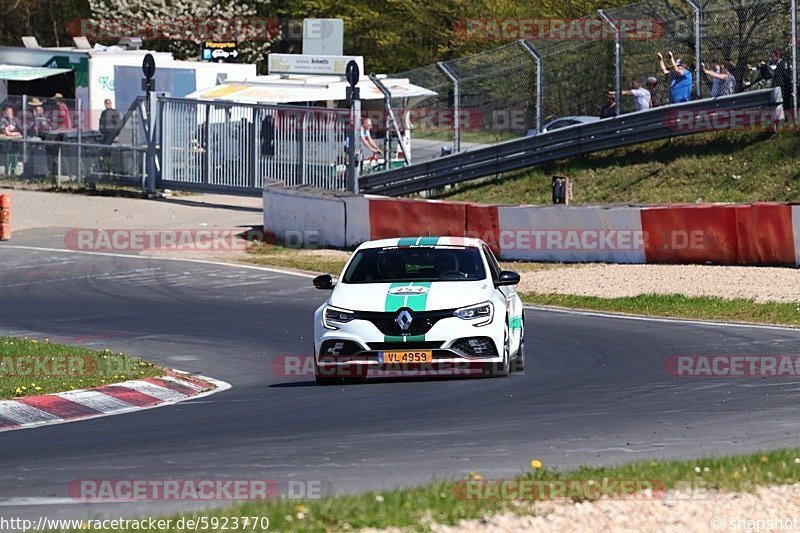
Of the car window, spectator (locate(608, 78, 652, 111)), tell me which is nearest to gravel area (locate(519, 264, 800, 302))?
the car window

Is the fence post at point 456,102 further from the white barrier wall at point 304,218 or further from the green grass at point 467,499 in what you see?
the green grass at point 467,499

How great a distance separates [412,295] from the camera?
42.2 feet

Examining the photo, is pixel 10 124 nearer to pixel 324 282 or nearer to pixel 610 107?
pixel 610 107

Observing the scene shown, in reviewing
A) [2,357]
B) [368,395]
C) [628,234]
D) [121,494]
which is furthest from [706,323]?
[121,494]

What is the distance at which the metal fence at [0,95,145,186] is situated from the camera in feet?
114

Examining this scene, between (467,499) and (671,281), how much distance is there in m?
14.1

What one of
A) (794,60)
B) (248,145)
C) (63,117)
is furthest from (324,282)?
(63,117)

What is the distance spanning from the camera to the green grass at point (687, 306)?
18.1m

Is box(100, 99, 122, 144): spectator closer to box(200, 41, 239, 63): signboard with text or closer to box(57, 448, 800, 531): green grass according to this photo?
box(200, 41, 239, 63): signboard with text

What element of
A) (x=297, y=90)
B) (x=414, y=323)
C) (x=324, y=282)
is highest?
(x=297, y=90)

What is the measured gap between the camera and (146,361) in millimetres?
15203

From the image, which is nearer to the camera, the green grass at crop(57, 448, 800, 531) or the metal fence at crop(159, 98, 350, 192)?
the green grass at crop(57, 448, 800, 531)

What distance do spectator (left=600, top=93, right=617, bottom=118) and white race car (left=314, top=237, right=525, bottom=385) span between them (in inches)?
659

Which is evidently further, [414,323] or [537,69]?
[537,69]
